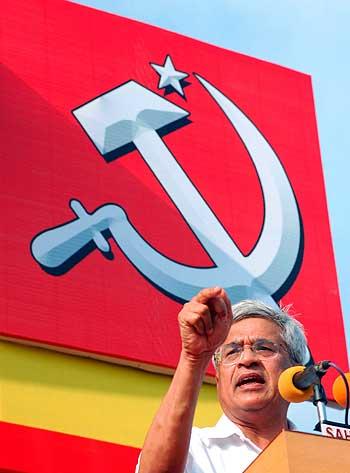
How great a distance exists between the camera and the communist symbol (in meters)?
11.2

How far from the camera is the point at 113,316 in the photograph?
1087cm

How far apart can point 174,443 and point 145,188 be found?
7.88m

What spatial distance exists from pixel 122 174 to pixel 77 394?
1943 mm

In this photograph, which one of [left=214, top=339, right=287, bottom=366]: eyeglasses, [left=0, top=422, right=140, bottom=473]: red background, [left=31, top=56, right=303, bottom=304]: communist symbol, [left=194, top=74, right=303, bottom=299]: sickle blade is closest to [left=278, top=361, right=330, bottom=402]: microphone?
[left=214, top=339, right=287, bottom=366]: eyeglasses

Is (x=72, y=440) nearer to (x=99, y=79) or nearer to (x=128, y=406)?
(x=128, y=406)

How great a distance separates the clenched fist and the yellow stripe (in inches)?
260

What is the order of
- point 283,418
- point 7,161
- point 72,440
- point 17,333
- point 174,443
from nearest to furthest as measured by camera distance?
point 174,443, point 283,418, point 72,440, point 17,333, point 7,161

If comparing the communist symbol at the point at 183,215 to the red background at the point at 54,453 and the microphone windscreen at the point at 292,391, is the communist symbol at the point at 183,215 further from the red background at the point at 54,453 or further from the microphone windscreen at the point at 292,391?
the microphone windscreen at the point at 292,391

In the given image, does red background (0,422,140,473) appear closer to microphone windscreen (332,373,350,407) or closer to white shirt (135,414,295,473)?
white shirt (135,414,295,473)

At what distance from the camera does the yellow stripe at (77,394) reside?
34.1 feet

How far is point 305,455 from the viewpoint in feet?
11.2

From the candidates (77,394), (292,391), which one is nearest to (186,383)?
(292,391)

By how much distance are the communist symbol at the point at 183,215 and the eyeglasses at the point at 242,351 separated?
627cm

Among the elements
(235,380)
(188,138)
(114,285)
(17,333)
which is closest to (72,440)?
(17,333)
